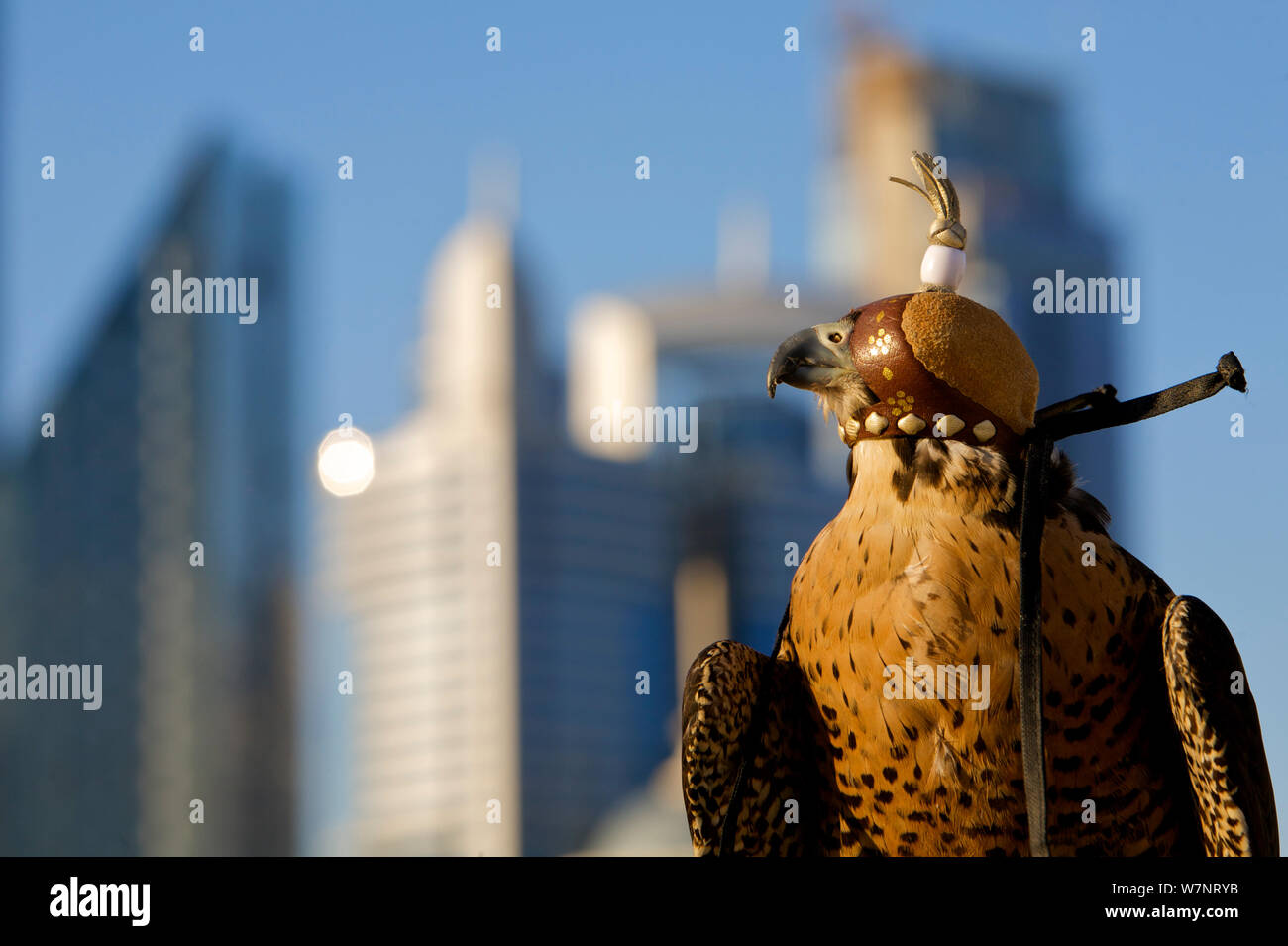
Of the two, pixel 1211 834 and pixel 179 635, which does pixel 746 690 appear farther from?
pixel 179 635

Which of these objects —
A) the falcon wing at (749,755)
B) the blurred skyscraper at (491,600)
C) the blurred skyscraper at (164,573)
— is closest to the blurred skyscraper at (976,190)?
the blurred skyscraper at (491,600)

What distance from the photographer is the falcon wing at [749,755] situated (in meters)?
4.47

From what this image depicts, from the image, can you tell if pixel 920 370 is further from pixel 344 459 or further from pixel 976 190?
pixel 976 190

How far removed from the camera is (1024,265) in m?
162

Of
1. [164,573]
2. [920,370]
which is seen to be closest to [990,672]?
[920,370]

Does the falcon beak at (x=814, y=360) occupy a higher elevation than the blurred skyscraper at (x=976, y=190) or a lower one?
lower

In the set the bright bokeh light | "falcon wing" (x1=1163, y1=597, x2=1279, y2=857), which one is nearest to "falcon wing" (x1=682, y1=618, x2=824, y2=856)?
"falcon wing" (x1=1163, y1=597, x2=1279, y2=857)

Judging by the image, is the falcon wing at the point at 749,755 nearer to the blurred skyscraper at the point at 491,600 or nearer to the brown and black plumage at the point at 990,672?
the brown and black plumage at the point at 990,672

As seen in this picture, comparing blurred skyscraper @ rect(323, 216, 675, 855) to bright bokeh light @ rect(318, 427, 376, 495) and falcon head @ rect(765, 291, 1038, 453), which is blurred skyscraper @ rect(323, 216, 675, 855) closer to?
bright bokeh light @ rect(318, 427, 376, 495)

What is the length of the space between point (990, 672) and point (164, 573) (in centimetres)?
17755

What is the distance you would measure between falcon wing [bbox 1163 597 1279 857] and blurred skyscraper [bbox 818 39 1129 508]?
150 m

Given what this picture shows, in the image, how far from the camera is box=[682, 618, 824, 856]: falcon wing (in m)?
4.47

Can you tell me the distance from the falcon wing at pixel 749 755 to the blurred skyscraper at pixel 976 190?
149440 mm
